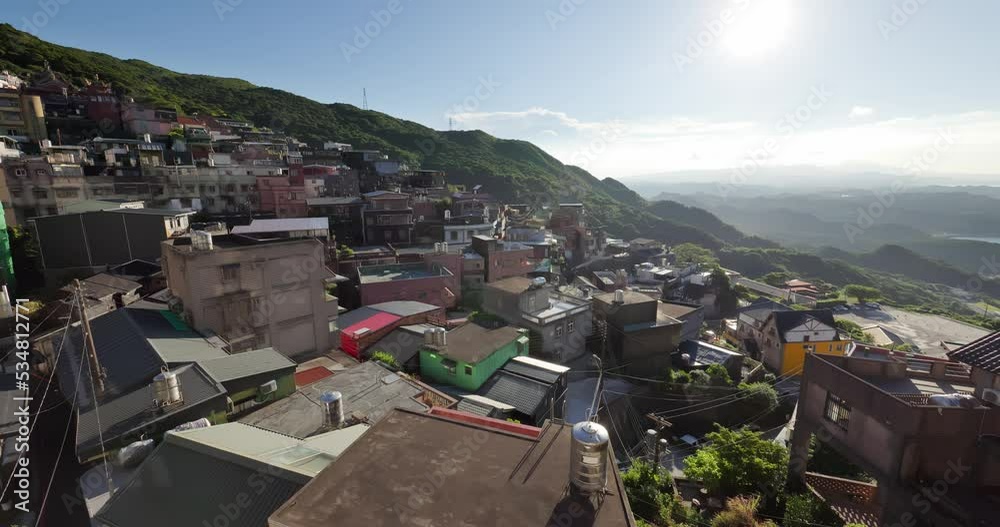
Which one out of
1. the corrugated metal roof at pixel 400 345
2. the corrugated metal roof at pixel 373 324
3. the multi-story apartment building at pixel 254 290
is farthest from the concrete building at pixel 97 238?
the corrugated metal roof at pixel 400 345

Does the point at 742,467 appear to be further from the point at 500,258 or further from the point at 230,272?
the point at 500,258

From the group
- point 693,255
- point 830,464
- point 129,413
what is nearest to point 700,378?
point 830,464

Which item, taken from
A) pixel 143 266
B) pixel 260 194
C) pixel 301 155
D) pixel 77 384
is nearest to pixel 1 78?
pixel 301 155

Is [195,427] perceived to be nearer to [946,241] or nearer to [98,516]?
[98,516]

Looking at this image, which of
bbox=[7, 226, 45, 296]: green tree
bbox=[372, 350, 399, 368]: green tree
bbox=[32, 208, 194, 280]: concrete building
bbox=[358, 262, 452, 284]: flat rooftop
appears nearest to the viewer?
bbox=[372, 350, 399, 368]: green tree

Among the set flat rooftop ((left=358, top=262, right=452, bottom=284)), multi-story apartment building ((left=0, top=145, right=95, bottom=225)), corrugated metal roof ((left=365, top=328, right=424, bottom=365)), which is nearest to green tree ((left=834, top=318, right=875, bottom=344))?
flat rooftop ((left=358, top=262, right=452, bottom=284))

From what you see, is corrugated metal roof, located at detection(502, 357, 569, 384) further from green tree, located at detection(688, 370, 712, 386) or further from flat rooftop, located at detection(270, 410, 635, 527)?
flat rooftop, located at detection(270, 410, 635, 527)
